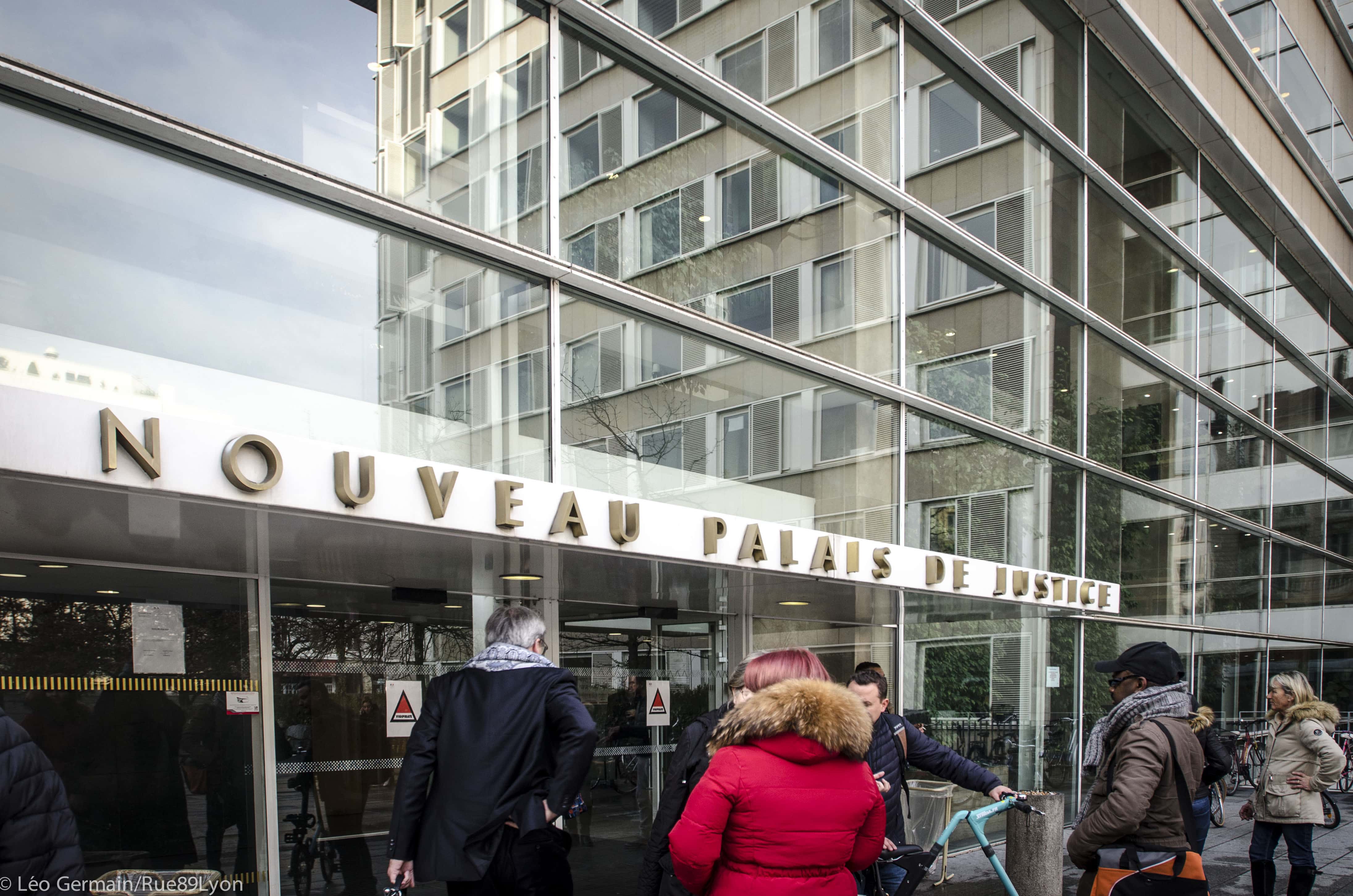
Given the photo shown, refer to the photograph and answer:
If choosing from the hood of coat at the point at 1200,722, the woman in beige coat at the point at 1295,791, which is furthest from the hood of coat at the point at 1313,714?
the hood of coat at the point at 1200,722

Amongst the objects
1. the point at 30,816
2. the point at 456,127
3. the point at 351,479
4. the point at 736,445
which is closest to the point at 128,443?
the point at 351,479

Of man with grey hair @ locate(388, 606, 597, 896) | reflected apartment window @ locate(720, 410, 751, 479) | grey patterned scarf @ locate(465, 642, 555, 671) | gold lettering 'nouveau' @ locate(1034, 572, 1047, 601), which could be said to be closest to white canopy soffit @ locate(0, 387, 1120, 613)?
reflected apartment window @ locate(720, 410, 751, 479)

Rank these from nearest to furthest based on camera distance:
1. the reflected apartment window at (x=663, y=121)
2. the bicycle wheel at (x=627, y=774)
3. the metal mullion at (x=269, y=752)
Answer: the metal mullion at (x=269, y=752), the reflected apartment window at (x=663, y=121), the bicycle wheel at (x=627, y=774)

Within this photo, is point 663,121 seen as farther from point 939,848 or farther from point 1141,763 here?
point 939,848

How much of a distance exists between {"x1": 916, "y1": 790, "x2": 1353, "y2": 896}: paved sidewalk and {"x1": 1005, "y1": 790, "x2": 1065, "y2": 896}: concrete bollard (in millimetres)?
238

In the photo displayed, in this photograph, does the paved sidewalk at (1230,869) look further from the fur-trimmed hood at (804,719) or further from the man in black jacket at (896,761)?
the fur-trimmed hood at (804,719)

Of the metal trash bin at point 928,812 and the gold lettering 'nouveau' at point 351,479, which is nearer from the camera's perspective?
the gold lettering 'nouveau' at point 351,479

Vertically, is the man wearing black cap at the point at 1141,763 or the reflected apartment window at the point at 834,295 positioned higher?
the reflected apartment window at the point at 834,295

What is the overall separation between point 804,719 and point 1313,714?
635cm

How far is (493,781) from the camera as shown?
427 cm

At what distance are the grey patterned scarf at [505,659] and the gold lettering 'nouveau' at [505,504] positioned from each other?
963mm

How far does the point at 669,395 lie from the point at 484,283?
5.61ft

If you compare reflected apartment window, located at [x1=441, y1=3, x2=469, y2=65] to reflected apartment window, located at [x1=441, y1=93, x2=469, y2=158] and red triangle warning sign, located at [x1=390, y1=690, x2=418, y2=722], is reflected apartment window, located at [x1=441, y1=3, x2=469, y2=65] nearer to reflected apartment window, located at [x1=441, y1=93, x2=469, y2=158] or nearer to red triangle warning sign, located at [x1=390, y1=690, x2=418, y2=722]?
reflected apartment window, located at [x1=441, y1=93, x2=469, y2=158]

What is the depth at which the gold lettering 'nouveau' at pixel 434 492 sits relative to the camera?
5020 mm
